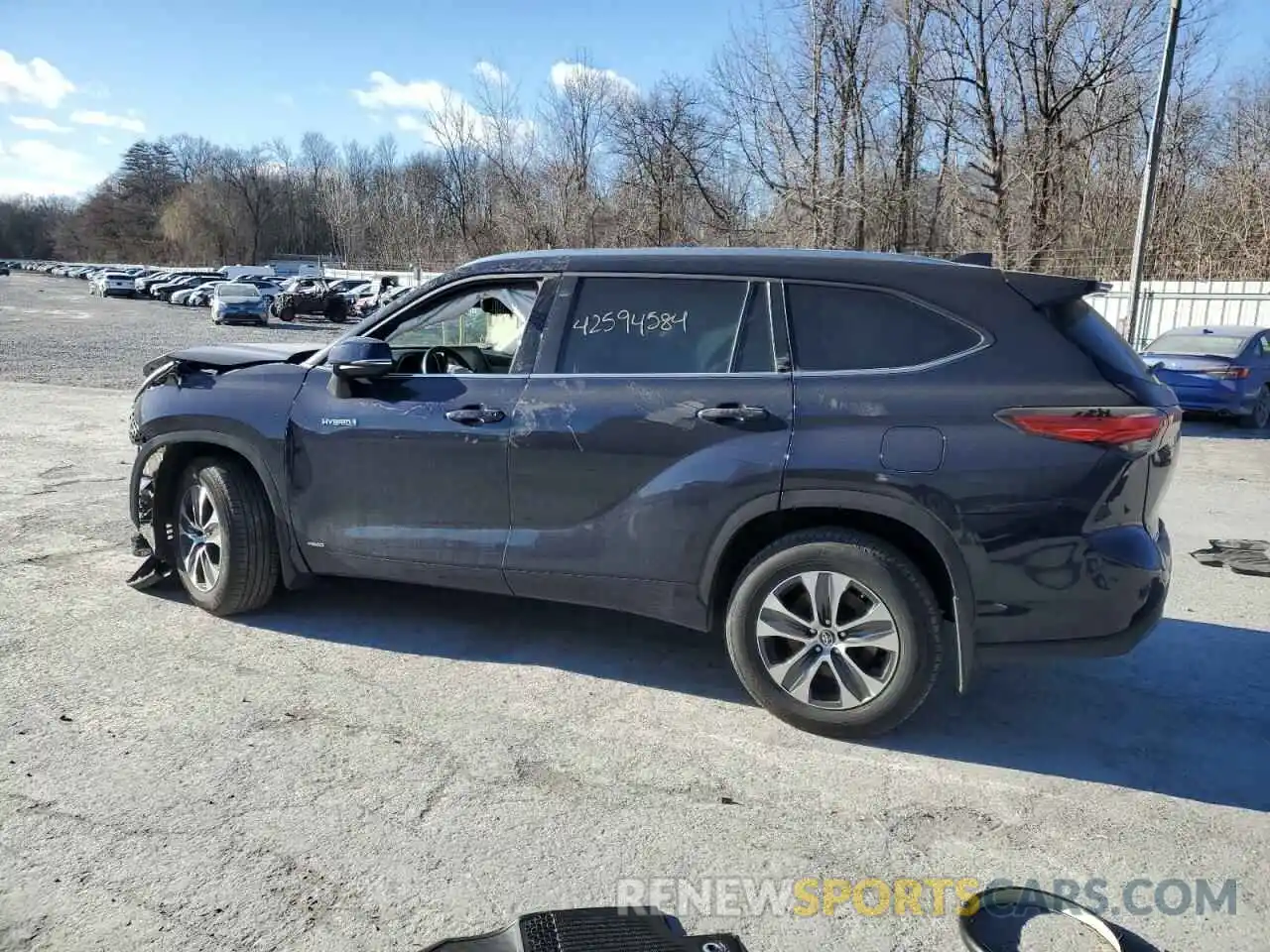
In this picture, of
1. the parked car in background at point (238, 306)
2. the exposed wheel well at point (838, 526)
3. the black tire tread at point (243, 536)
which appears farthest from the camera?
the parked car in background at point (238, 306)

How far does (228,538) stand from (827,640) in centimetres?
293

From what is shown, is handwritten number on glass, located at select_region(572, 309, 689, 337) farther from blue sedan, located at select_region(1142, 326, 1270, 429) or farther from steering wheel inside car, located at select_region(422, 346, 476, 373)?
blue sedan, located at select_region(1142, 326, 1270, 429)

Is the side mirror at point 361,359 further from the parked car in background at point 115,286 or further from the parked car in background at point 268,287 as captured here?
the parked car in background at point 115,286

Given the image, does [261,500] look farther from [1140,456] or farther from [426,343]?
[1140,456]

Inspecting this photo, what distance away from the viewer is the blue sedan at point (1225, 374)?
500 inches

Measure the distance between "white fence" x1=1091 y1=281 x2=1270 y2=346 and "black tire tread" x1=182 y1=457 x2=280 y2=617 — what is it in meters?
17.6

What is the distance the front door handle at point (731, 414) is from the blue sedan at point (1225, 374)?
11.3 m

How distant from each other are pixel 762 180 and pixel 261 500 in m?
22.8

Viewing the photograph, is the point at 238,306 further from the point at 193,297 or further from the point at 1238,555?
the point at 1238,555

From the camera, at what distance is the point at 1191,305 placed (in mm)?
19547

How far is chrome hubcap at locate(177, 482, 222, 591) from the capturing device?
4699 mm

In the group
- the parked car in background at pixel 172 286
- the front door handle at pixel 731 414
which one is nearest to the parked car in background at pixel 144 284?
the parked car in background at pixel 172 286

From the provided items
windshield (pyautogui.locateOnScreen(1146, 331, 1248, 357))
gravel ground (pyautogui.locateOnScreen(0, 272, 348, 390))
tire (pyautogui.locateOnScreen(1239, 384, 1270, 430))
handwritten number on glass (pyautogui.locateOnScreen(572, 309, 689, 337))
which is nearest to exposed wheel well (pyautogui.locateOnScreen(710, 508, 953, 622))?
handwritten number on glass (pyautogui.locateOnScreen(572, 309, 689, 337))

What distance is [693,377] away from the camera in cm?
383
